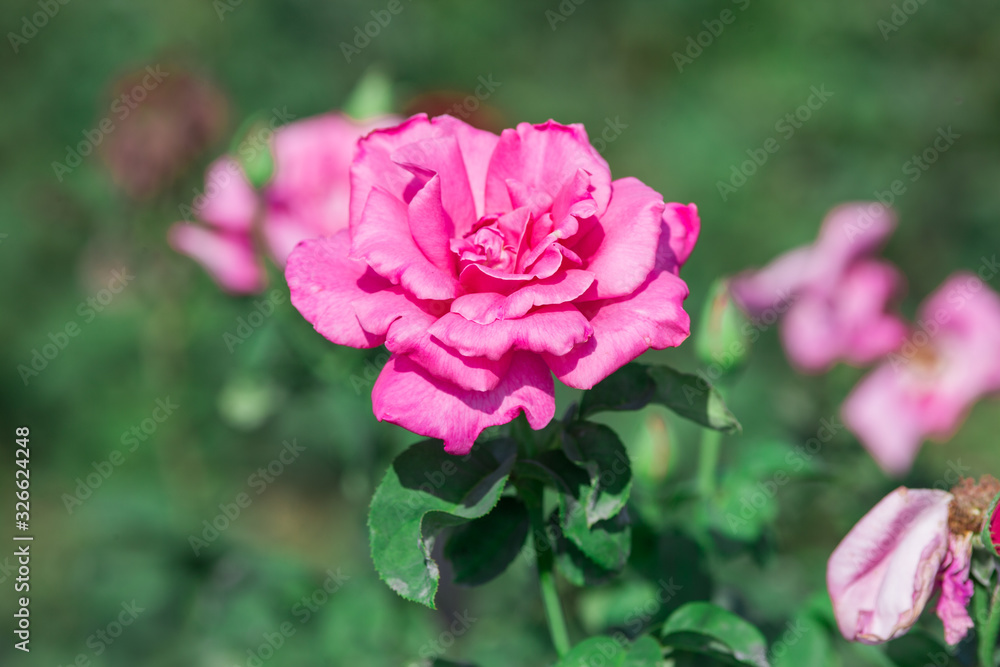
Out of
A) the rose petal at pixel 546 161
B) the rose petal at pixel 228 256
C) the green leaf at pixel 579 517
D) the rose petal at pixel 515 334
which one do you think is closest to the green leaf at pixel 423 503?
the green leaf at pixel 579 517

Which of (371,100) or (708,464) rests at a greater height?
(371,100)

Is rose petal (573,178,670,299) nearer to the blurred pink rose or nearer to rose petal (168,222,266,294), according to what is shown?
the blurred pink rose

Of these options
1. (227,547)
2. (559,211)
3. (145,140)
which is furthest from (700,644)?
(145,140)

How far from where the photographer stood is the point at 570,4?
4.29 meters

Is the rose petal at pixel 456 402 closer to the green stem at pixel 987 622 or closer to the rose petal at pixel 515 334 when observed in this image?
the rose petal at pixel 515 334

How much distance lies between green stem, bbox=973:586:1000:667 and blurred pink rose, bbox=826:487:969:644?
3 centimetres

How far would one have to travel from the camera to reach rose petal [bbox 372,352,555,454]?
0.87 metres

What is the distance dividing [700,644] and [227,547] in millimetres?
1287

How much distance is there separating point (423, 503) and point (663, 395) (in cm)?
29

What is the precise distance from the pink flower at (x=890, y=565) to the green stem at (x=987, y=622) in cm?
4

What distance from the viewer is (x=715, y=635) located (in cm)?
104

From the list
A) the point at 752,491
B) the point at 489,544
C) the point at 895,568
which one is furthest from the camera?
the point at 752,491

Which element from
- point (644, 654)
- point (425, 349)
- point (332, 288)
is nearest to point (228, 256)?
point (332, 288)

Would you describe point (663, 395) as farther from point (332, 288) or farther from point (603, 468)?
point (332, 288)
